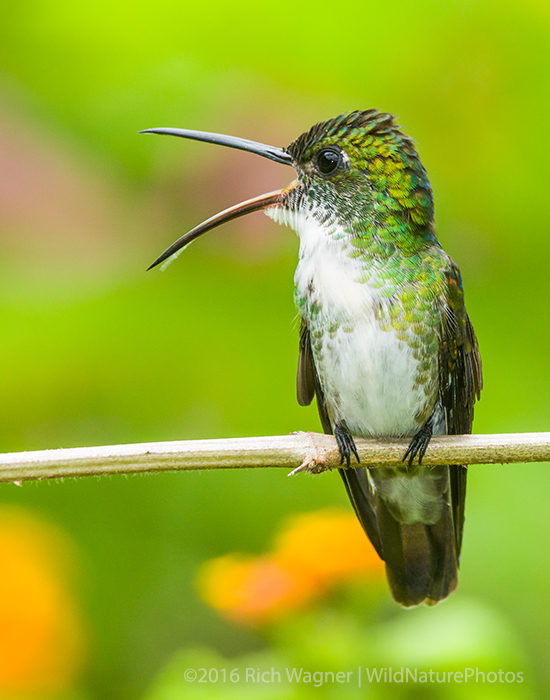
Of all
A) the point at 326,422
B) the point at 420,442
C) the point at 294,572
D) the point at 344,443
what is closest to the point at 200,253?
the point at 326,422

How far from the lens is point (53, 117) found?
12.8 feet

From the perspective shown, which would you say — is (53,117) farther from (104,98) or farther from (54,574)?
(54,574)

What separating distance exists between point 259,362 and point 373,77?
1326mm

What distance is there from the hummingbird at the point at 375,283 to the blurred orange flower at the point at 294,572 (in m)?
0.30

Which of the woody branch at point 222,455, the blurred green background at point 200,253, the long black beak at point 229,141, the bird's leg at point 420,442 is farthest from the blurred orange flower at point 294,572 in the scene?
the long black beak at point 229,141

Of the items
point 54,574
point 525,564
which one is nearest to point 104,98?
point 54,574

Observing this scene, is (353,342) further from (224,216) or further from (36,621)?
(36,621)

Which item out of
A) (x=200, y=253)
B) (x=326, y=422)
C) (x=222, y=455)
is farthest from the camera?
(x=200, y=253)

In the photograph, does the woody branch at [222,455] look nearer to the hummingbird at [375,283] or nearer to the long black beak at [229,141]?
the hummingbird at [375,283]

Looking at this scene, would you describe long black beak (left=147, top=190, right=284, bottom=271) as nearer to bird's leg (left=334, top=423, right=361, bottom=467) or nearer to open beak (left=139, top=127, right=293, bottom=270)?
open beak (left=139, top=127, right=293, bottom=270)

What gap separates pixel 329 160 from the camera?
3.11 m

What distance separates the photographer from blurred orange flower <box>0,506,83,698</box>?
9.92 feet

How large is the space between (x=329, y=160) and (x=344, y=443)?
94cm

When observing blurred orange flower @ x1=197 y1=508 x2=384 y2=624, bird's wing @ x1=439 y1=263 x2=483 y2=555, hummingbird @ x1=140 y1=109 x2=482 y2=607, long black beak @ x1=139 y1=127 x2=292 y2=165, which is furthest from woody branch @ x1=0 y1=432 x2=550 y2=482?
long black beak @ x1=139 y1=127 x2=292 y2=165
